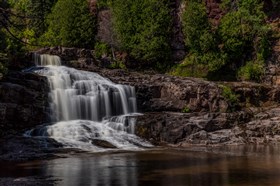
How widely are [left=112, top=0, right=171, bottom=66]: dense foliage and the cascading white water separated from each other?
1438 cm

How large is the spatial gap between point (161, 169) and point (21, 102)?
18079 millimetres

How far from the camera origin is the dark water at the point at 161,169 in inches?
687

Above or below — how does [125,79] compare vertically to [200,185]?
above

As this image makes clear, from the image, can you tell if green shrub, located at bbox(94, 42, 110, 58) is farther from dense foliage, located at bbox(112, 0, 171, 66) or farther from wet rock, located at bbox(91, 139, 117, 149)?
wet rock, located at bbox(91, 139, 117, 149)

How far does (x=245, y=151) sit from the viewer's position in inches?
1134

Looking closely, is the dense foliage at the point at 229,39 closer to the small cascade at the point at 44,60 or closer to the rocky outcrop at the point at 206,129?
the rocky outcrop at the point at 206,129

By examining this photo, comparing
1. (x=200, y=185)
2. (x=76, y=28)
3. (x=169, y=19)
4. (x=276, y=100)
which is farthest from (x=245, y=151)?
(x=76, y=28)

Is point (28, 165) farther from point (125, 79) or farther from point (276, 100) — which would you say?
point (276, 100)

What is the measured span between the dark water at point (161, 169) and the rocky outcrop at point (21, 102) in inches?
362

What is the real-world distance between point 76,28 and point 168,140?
3090cm

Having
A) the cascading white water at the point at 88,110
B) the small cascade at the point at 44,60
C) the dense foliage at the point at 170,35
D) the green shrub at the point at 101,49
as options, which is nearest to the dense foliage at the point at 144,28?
the dense foliage at the point at 170,35

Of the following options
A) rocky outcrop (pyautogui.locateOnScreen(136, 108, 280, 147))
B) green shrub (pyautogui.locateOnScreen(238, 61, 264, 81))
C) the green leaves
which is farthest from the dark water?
the green leaves

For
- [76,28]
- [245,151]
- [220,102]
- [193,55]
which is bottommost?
[245,151]

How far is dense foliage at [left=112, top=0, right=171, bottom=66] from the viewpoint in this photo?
56719 millimetres
